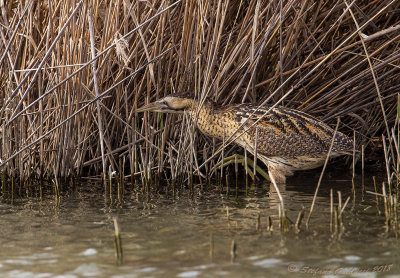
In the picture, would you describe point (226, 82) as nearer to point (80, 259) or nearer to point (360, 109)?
point (360, 109)

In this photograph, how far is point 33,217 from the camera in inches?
195

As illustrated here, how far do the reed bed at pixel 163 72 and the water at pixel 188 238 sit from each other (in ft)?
1.94

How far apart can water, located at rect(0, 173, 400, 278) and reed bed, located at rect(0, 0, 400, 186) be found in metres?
0.59

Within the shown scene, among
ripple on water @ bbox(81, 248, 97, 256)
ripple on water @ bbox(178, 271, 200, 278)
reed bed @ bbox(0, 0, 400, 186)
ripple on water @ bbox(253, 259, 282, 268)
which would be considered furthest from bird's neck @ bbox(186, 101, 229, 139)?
ripple on water @ bbox(178, 271, 200, 278)

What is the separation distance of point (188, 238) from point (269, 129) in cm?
225

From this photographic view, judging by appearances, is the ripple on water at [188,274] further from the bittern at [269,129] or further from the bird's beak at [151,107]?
the bird's beak at [151,107]

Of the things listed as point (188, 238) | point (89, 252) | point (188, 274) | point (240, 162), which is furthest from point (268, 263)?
point (240, 162)

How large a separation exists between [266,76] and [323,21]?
0.80 metres

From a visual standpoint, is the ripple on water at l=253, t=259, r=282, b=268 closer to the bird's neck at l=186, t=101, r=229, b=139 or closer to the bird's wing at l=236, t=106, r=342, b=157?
the bird's wing at l=236, t=106, r=342, b=157

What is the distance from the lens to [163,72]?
6281 millimetres

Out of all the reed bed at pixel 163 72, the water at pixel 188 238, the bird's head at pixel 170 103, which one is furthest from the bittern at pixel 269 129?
the water at pixel 188 238

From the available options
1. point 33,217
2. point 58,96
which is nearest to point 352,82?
point 58,96

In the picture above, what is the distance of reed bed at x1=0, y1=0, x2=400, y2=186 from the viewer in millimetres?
5824

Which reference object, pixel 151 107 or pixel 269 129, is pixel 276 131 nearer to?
pixel 269 129
